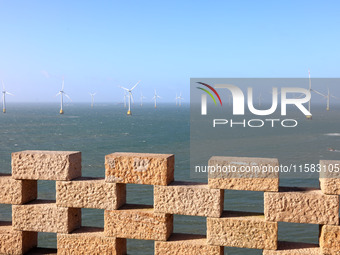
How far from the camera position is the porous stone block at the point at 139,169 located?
14.1ft

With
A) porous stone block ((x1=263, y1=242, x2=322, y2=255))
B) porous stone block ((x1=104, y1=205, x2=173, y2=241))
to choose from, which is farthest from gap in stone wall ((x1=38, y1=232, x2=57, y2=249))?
porous stone block ((x1=263, y1=242, x2=322, y2=255))

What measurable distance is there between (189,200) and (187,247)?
517mm

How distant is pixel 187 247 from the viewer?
173 inches

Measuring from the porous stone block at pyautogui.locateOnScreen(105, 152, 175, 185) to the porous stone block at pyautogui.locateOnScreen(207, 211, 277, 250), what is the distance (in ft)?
2.18

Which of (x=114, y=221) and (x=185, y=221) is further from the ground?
(x=114, y=221)

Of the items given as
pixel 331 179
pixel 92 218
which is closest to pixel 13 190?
pixel 331 179

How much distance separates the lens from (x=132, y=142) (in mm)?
70750

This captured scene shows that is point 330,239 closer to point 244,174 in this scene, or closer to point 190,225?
point 244,174

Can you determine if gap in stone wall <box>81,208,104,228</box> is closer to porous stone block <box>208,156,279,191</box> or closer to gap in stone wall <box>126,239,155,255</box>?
gap in stone wall <box>126,239,155,255</box>

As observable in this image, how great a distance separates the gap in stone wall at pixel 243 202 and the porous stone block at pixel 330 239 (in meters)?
17.0

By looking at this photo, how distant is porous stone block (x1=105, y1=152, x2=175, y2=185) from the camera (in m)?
4.29

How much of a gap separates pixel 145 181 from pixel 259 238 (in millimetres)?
1264

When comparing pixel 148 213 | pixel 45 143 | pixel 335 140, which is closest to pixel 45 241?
pixel 148 213

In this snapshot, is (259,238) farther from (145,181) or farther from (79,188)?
(79,188)
